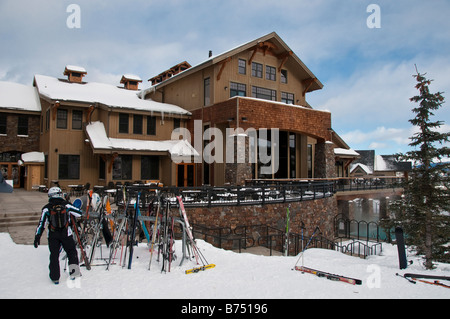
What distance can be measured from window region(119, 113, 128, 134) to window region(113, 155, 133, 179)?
181cm

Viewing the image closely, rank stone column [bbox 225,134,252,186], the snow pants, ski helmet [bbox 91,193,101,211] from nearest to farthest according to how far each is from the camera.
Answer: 1. the snow pants
2. ski helmet [bbox 91,193,101,211]
3. stone column [bbox 225,134,252,186]

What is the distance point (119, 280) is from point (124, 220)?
1619mm

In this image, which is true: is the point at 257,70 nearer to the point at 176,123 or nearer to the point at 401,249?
the point at 176,123

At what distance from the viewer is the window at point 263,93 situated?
23.9m

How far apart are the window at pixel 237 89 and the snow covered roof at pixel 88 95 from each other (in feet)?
11.8

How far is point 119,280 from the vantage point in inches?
249

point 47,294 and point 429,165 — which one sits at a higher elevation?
point 429,165

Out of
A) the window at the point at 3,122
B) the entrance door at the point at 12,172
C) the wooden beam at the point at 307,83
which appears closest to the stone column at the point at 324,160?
the wooden beam at the point at 307,83

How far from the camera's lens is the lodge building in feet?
68.6

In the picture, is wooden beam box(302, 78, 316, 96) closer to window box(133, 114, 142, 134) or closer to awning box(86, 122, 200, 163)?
awning box(86, 122, 200, 163)

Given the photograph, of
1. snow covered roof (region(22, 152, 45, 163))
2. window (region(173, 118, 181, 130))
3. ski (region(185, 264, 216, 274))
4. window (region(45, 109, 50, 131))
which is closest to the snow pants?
ski (region(185, 264, 216, 274))

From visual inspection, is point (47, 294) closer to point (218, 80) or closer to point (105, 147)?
point (105, 147)
